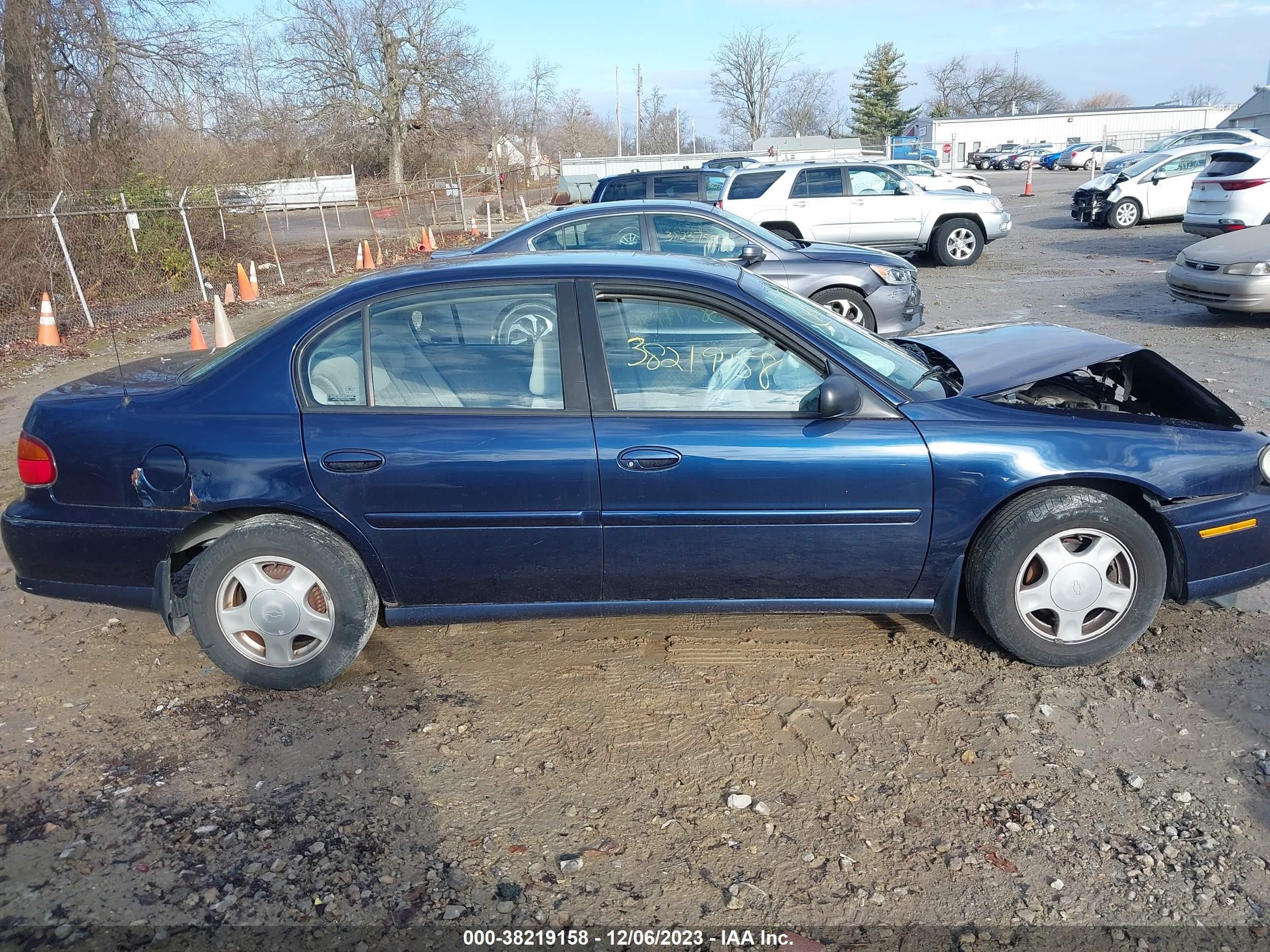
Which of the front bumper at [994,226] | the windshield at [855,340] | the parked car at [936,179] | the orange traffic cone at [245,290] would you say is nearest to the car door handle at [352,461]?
the windshield at [855,340]

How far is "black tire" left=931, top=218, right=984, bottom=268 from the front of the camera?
15883mm

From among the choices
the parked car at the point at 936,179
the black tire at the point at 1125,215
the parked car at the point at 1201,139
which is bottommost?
the black tire at the point at 1125,215

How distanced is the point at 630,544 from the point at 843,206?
1339 centimetres

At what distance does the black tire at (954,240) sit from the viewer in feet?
52.1

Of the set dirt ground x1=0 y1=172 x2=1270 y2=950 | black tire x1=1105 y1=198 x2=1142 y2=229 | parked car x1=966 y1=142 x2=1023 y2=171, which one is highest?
parked car x1=966 y1=142 x2=1023 y2=171

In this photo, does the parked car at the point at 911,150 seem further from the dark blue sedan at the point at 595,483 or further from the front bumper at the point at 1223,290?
the dark blue sedan at the point at 595,483

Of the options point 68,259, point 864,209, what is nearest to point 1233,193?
point 864,209

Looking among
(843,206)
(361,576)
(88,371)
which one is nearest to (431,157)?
(843,206)

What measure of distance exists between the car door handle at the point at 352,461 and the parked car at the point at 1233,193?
1413cm

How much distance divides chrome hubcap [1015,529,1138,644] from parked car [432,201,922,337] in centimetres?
543

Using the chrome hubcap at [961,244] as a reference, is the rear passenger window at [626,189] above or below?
above

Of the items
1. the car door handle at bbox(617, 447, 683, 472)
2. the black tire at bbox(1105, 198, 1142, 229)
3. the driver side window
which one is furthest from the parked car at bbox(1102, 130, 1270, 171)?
the car door handle at bbox(617, 447, 683, 472)

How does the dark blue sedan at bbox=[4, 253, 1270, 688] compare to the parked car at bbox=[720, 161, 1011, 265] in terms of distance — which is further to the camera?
the parked car at bbox=[720, 161, 1011, 265]

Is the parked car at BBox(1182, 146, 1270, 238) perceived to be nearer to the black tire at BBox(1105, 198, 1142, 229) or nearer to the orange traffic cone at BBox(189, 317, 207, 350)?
the black tire at BBox(1105, 198, 1142, 229)
